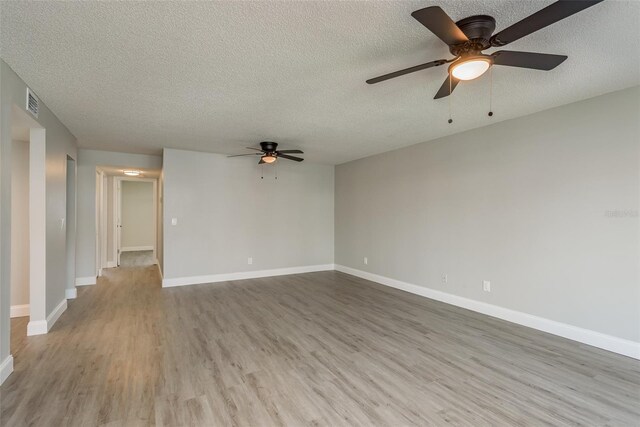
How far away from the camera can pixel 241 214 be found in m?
6.10

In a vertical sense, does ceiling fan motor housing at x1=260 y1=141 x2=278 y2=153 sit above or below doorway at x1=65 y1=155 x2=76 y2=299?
above

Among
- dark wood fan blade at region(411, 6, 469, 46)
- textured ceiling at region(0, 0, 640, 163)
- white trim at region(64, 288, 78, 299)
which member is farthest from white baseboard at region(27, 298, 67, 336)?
dark wood fan blade at region(411, 6, 469, 46)

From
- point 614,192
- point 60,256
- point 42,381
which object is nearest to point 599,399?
point 614,192

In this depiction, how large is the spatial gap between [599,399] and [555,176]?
2.22m

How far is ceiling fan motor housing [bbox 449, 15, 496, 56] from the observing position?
5.88 ft

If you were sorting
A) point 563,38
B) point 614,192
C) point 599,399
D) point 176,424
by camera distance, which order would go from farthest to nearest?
point 614,192
point 599,399
point 563,38
point 176,424

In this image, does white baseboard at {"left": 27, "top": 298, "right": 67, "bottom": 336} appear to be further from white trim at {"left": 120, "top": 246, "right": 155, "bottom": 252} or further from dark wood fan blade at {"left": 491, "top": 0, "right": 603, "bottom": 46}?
white trim at {"left": 120, "top": 246, "right": 155, "bottom": 252}

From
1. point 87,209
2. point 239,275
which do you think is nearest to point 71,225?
point 87,209

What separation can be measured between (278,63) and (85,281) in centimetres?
567

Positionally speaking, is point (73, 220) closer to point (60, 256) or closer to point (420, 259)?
point (60, 256)

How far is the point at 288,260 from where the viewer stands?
21.7 ft

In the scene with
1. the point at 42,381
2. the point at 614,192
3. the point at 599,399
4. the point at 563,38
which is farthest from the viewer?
the point at 614,192

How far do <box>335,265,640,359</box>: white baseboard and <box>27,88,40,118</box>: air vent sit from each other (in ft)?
17.4

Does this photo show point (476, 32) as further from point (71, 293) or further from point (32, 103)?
point (71, 293)
